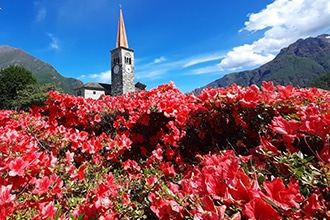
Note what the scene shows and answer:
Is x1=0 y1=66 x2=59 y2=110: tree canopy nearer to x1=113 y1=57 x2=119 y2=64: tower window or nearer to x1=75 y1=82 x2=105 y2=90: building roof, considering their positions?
x1=75 y1=82 x2=105 y2=90: building roof

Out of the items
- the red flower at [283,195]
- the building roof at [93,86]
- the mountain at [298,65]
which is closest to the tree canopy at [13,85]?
the building roof at [93,86]

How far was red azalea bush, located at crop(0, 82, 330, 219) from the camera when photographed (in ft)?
2.44

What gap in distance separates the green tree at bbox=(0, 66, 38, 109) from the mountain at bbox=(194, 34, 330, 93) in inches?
2812

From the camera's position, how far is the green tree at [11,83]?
2700 cm

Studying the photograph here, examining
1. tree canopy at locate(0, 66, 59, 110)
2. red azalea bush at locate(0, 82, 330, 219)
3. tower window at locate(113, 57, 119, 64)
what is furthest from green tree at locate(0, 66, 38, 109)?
red azalea bush at locate(0, 82, 330, 219)

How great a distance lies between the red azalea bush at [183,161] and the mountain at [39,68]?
128886 mm

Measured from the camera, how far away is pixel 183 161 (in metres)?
1.81

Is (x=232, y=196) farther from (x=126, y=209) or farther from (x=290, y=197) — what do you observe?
(x=126, y=209)

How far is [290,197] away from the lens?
0.68 m

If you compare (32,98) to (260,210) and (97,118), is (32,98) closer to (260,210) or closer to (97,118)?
(97,118)

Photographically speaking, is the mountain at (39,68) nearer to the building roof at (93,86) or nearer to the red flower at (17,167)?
the building roof at (93,86)

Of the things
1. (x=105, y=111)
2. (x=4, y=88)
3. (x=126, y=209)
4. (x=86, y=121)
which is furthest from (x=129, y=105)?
(x=4, y=88)

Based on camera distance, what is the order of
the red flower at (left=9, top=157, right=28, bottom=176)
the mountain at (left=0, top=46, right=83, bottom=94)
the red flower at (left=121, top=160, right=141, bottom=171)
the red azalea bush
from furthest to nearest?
the mountain at (left=0, top=46, right=83, bottom=94)
the red flower at (left=121, top=160, right=141, bottom=171)
the red flower at (left=9, top=157, right=28, bottom=176)
the red azalea bush

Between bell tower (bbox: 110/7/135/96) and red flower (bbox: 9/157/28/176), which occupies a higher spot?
bell tower (bbox: 110/7/135/96)
